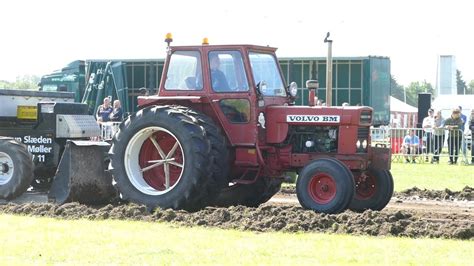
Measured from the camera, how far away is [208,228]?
10633 millimetres

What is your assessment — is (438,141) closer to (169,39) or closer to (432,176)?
(432,176)

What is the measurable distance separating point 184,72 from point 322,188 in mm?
2389

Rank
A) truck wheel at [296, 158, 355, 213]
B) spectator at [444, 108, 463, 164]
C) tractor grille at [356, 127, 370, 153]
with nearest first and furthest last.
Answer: truck wheel at [296, 158, 355, 213]
tractor grille at [356, 127, 370, 153]
spectator at [444, 108, 463, 164]

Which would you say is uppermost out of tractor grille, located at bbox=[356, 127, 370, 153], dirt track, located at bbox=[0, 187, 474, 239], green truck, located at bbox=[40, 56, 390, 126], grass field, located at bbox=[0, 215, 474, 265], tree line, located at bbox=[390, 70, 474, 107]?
tree line, located at bbox=[390, 70, 474, 107]

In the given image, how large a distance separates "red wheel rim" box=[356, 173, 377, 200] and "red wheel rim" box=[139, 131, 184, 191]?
2328 mm

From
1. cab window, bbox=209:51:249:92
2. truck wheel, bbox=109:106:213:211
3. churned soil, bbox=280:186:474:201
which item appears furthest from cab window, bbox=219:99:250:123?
churned soil, bbox=280:186:474:201

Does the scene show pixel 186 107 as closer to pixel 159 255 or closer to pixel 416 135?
pixel 159 255

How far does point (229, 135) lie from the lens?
41.2 feet

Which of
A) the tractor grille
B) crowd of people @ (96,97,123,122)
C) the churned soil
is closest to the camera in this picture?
the tractor grille

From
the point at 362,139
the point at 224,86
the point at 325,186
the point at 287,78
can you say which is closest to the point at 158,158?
the point at 224,86

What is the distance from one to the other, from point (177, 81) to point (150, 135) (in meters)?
0.79

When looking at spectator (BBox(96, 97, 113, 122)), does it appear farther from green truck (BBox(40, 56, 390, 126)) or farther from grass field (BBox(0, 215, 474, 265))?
grass field (BBox(0, 215, 474, 265))

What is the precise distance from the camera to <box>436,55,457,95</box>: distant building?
160 feet

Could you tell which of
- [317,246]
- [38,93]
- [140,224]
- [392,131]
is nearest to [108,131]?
[392,131]
